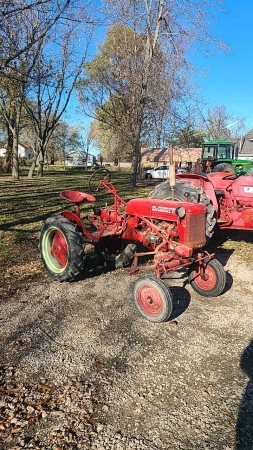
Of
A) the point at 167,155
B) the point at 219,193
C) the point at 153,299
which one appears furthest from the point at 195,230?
the point at 167,155

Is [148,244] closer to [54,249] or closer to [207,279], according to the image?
[207,279]

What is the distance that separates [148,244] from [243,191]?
9.30 ft

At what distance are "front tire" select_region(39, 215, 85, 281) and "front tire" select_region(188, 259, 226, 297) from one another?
4.92ft

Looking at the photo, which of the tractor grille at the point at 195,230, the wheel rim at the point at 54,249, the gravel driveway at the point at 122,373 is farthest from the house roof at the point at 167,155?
the gravel driveway at the point at 122,373

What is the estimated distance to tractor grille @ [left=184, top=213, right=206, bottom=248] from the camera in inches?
166

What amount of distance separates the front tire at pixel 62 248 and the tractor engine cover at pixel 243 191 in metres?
3.40

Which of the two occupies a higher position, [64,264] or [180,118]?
[180,118]

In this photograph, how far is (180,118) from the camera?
19.8 metres

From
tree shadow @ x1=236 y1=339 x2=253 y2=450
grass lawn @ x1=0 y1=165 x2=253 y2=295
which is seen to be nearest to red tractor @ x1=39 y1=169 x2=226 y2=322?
grass lawn @ x1=0 y1=165 x2=253 y2=295

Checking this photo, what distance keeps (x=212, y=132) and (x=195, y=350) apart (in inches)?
2141

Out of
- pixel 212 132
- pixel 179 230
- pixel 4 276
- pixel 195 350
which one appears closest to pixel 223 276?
pixel 179 230

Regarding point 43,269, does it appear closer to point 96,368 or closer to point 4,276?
point 4,276

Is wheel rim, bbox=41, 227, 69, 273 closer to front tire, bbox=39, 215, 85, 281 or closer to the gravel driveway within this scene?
front tire, bbox=39, 215, 85, 281

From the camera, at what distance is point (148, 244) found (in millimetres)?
4859
